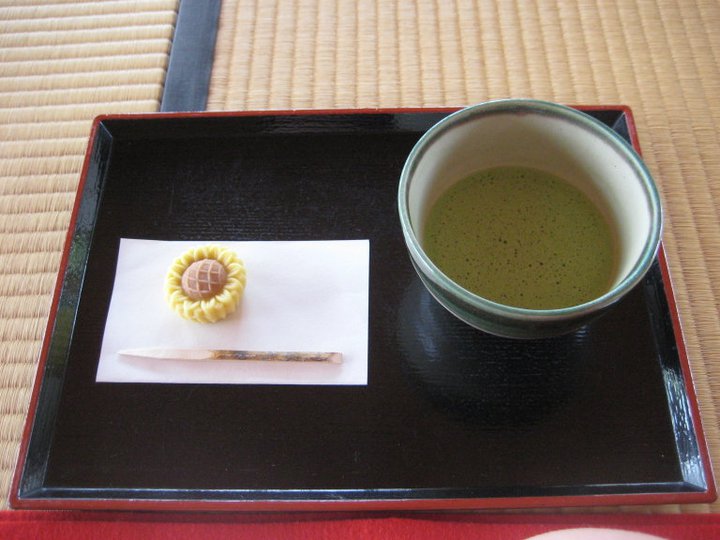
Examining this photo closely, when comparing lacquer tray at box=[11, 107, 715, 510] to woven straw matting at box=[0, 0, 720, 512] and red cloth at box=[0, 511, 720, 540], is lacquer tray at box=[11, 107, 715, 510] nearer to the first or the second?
red cloth at box=[0, 511, 720, 540]

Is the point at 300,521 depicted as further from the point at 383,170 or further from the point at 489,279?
the point at 383,170

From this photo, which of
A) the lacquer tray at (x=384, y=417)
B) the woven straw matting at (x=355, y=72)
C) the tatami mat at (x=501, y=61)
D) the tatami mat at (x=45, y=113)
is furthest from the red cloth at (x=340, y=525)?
the tatami mat at (x=501, y=61)

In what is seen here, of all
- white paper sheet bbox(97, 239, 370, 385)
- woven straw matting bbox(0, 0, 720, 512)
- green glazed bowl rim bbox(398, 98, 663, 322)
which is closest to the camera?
green glazed bowl rim bbox(398, 98, 663, 322)

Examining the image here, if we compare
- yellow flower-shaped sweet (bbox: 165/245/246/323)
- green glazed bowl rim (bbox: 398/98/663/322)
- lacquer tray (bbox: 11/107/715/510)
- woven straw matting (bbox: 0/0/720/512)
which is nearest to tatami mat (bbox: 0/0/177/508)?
woven straw matting (bbox: 0/0/720/512)

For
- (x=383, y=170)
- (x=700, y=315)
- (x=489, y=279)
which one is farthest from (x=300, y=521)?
(x=700, y=315)

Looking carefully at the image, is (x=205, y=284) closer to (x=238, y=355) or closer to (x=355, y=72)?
(x=238, y=355)

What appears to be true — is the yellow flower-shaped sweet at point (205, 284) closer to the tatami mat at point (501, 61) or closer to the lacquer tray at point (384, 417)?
the lacquer tray at point (384, 417)
